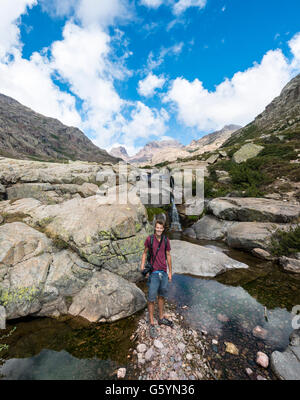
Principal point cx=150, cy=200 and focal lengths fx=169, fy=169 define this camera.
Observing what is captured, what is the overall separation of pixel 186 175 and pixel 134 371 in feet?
85.9

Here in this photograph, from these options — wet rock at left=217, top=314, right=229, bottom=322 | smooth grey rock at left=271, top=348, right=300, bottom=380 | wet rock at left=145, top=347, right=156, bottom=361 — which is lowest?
wet rock at left=217, top=314, right=229, bottom=322

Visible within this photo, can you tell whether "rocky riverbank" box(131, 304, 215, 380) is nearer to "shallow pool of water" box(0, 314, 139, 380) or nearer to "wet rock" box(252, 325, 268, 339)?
"shallow pool of water" box(0, 314, 139, 380)

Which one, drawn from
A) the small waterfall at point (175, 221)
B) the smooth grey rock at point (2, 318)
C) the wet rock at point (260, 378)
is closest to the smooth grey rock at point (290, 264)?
the wet rock at point (260, 378)

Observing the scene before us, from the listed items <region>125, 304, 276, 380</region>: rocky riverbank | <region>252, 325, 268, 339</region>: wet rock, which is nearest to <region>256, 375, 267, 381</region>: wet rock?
<region>125, 304, 276, 380</region>: rocky riverbank

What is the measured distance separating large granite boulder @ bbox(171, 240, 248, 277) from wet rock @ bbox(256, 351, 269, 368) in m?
4.61

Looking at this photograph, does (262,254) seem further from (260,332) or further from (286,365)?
(286,365)

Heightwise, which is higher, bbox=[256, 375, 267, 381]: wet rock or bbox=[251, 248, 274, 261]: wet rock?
bbox=[251, 248, 274, 261]: wet rock

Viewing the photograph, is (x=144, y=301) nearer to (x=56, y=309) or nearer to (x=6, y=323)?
(x=56, y=309)

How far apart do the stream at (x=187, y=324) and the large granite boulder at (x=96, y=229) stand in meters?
2.37

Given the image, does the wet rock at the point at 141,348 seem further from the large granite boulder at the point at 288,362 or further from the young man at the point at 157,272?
the large granite boulder at the point at 288,362

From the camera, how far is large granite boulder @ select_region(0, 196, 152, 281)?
7.79 m

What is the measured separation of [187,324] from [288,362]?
2.83 m

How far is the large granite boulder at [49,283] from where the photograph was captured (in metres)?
6.10
